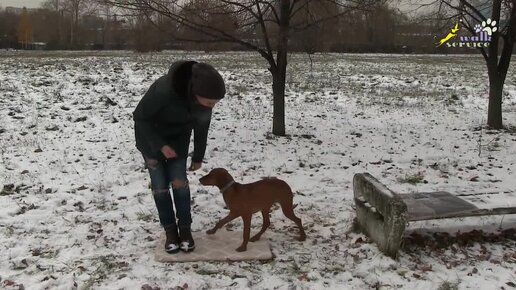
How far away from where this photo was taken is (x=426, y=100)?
1315cm

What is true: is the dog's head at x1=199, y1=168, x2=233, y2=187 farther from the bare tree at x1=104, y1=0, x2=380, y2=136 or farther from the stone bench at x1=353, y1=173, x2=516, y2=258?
the bare tree at x1=104, y1=0, x2=380, y2=136

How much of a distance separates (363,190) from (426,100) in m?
9.27

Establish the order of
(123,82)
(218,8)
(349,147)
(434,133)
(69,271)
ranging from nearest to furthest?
(69,271) → (218,8) → (349,147) → (434,133) → (123,82)

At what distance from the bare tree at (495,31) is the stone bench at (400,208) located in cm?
554

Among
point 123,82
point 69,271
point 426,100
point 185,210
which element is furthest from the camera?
point 123,82

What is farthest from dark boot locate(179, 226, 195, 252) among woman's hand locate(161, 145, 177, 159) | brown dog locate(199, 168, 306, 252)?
woman's hand locate(161, 145, 177, 159)

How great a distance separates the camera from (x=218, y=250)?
435cm

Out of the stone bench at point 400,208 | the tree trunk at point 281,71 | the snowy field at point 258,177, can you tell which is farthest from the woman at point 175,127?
the tree trunk at point 281,71

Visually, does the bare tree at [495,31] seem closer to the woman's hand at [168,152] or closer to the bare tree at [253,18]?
the bare tree at [253,18]

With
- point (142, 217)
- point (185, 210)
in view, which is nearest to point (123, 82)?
point (142, 217)

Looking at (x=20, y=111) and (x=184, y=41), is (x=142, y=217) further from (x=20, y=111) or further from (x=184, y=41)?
(x=20, y=111)

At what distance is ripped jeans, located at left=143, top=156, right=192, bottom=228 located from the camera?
161 inches

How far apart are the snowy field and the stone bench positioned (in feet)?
0.64

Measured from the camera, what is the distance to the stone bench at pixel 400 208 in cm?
413
